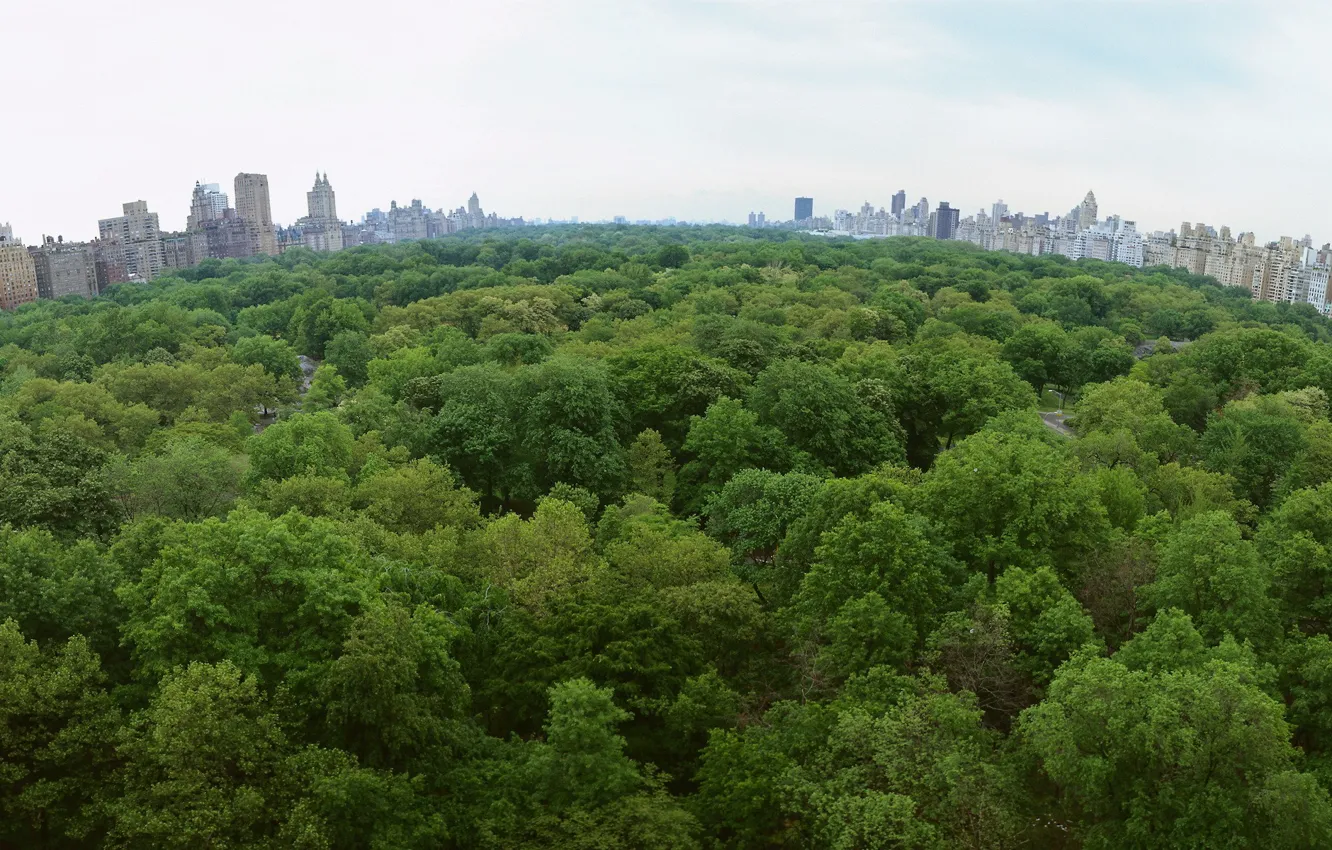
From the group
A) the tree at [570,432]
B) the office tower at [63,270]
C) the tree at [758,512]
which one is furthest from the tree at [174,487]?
the office tower at [63,270]

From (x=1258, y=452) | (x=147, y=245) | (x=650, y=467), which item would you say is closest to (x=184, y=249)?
(x=147, y=245)

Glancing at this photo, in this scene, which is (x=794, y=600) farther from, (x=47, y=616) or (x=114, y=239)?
(x=114, y=239)

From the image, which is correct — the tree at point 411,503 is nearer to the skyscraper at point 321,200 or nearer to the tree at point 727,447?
the tree at point 727,447

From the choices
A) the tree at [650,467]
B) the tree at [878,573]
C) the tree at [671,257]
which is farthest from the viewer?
the tree at [671,257]

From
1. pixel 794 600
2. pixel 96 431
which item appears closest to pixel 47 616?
pixel 794 600

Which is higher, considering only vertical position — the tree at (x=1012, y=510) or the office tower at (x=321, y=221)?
the office tower at (x=321, y=221)

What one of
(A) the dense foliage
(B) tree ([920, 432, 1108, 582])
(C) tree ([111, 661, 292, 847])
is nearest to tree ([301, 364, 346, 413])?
(A) the dense foliage

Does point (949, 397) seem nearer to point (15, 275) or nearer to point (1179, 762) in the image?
point (1179, 762)
